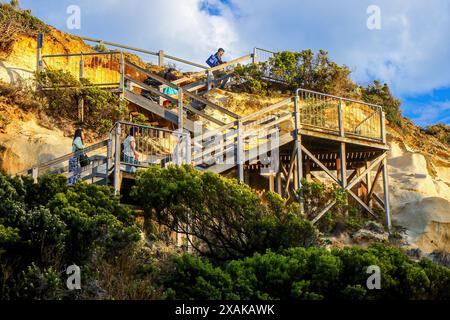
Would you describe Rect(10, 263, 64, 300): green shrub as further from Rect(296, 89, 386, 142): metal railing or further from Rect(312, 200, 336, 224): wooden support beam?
Rect(296, 89, 386, 142): metal railing

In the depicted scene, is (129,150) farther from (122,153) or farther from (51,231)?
(51,231)

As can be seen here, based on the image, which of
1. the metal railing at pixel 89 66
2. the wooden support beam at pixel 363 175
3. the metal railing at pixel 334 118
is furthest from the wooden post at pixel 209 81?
the wooden support beam at pixel 363 175

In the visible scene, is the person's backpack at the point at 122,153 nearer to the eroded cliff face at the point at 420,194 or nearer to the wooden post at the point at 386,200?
the wooden post at the point at 386,200

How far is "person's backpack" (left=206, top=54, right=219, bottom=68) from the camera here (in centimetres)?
3190

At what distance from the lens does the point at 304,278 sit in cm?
1669

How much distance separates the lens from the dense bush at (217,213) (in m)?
18.9

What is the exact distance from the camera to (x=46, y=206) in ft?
56.9

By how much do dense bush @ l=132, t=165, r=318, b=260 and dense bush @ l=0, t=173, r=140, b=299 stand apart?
981mm

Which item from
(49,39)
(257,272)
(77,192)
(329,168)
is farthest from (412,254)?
(49,39)

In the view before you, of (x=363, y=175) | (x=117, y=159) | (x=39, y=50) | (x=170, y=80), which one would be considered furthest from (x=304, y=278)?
(x=170, y=80)

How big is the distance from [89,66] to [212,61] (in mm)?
4649

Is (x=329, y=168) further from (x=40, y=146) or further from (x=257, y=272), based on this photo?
(x=257, y=272)
